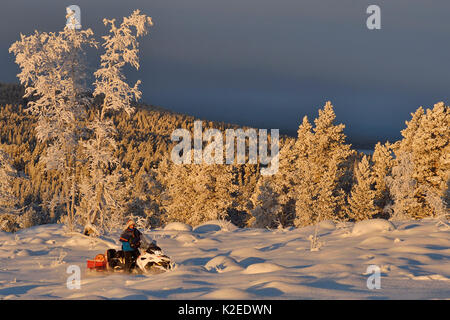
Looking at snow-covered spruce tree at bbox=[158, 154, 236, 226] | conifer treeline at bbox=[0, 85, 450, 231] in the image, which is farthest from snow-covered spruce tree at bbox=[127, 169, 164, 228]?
snow-covered spruce tree at bbox=[158, 154, 236, 226]

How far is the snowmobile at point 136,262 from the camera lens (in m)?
9.44

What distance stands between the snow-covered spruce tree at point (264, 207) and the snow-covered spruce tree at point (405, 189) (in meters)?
11.1

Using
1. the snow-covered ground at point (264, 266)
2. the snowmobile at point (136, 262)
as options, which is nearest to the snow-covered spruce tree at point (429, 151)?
the snow-covered ground at point (264, 266)

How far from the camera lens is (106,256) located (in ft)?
31.6

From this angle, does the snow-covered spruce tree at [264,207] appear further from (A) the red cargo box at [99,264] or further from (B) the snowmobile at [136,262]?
(A) the red cargo box at [99,264]

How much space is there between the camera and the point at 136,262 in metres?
9.62

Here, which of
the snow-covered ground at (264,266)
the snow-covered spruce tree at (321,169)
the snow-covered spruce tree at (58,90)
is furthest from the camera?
the snow-covered spruce tree at (321,169)

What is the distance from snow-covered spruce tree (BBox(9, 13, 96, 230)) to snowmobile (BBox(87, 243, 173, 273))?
7.28 metres

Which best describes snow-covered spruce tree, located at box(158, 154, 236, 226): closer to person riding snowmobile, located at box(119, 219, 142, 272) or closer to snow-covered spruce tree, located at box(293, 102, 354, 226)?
snow-covered spruce tree, located at box(293, 102, 354, 226)

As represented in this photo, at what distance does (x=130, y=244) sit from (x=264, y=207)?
1316 inches

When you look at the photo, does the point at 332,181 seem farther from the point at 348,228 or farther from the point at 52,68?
the point at 52,68

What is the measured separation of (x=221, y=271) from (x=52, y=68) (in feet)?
36.8

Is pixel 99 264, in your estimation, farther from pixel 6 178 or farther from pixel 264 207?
pixel 264 207
